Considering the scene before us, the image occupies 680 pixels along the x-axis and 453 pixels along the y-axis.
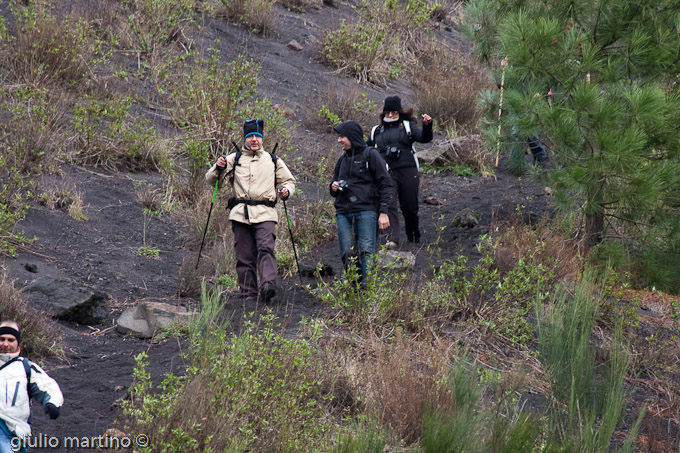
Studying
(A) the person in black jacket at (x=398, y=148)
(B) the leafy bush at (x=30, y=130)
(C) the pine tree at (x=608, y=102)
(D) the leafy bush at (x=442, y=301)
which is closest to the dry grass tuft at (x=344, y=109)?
(B) the leafy bush at (x=30, y=130)

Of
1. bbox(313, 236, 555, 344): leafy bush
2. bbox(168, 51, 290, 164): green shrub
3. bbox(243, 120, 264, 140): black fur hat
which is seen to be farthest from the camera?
bbox(168, 51, 290, 164): green shrub

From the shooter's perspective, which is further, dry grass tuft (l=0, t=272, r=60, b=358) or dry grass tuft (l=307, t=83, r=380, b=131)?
dry grass tuft (l=307, t=83, r=380, b=131)

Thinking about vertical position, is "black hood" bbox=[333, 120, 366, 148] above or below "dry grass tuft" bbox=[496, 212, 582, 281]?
above

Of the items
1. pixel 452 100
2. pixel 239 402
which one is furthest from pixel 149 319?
pixel 452 100

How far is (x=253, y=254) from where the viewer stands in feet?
24.5

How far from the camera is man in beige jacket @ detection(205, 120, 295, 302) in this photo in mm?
7273

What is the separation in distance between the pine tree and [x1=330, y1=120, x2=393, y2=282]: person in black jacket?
140cm

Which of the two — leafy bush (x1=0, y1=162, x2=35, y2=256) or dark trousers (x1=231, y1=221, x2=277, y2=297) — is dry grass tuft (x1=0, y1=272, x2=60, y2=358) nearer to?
dark trousers (x1=231, y1=221, x2=277, y2=297)

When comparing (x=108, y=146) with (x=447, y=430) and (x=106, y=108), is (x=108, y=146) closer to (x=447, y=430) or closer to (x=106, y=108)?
(x=106, y=108)

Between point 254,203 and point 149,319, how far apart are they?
1.37 meters

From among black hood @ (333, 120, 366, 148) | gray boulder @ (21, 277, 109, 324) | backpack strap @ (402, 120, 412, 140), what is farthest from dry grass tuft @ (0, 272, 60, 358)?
backpack strap @ (402, 120, 412, 140)

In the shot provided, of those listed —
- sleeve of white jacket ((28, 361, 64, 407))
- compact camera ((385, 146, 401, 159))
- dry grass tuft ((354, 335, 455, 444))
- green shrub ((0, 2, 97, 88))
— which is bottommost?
dry grass tuft ((354, 335, 455, 444))

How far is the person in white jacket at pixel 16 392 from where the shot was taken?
3.69m

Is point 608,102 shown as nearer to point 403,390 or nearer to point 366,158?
point 366,158
